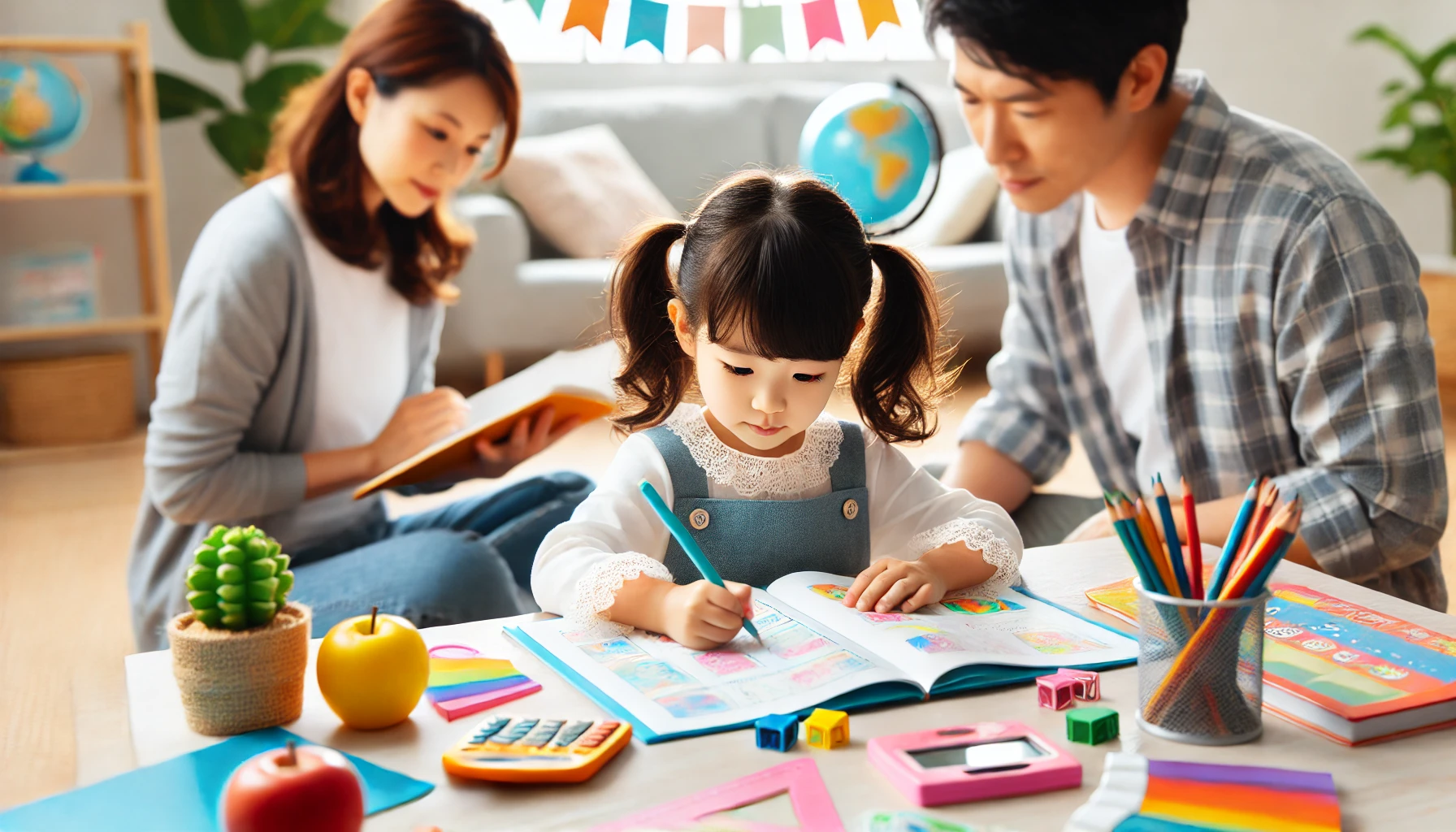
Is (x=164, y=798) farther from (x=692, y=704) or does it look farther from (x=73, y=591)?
(x=73, y=591)

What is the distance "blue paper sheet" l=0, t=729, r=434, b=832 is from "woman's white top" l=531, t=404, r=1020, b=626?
232mm

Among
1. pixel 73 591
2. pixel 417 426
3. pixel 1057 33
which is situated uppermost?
pixel 1057 33

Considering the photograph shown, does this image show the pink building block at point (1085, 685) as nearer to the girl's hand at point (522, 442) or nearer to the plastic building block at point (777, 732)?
the plastic building block at point (777, 732)

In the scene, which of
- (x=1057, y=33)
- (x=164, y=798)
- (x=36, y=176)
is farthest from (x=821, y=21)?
(x=36, y=176)

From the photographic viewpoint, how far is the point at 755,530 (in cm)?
95

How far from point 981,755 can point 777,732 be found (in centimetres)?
10

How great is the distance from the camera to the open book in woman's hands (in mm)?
1273

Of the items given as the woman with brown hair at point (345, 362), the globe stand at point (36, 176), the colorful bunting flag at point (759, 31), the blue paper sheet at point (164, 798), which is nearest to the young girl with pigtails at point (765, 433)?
the blue paper sheet at point (164, 798)

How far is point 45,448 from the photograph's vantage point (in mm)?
3326

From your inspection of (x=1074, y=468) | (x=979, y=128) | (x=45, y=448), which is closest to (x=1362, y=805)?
(x=979, y=128)

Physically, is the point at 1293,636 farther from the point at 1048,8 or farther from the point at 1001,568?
the point at 1048,8

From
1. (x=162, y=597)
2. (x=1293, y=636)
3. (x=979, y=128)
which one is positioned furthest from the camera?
(x=162, y=597)

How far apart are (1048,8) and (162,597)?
1.16m

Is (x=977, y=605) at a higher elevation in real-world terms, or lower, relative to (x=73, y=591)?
higher
